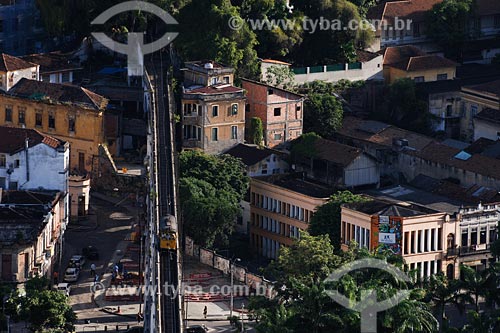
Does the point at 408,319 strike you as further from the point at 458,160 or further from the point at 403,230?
the point at 458,160

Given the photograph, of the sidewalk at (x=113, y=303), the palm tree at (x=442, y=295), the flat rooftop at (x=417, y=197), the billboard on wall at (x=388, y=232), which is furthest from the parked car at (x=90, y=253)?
the palm tree at (x=442, y=295)

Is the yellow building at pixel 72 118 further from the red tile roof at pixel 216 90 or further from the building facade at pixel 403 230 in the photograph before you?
the building facade at pixel 403 230

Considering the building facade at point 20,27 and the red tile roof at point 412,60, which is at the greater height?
the building facade at point 20,27

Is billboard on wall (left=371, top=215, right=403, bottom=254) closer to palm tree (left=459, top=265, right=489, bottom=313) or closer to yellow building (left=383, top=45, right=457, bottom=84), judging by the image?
palm tree (left=459, top=265, right=489, bottom=313)

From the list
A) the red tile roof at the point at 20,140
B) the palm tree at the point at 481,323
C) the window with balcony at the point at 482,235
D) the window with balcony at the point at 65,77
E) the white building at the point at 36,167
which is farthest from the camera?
the window with balcony at the point at 65,77

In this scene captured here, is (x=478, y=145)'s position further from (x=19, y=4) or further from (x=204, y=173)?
(x=19, y=4)

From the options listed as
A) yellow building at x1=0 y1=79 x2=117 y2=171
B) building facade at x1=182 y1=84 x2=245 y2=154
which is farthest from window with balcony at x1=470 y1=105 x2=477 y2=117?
yellow building at x1=0 y1=79 x2=117 y2=171
